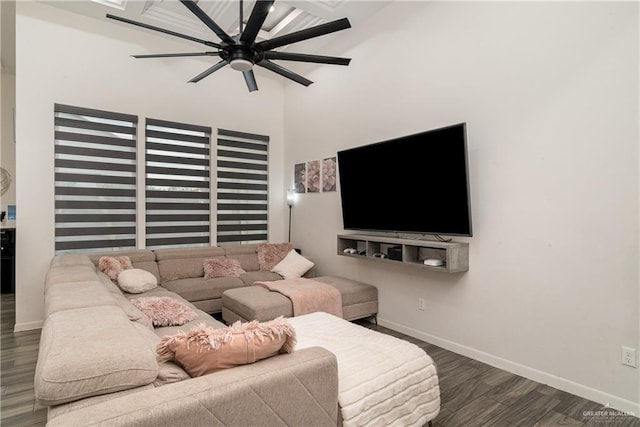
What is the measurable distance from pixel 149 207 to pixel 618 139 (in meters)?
4.87

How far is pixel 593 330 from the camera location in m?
2.41

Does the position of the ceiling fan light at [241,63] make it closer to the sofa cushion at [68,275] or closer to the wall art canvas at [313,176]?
the sofa cushion at [68,275]

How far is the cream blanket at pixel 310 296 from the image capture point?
3.43m

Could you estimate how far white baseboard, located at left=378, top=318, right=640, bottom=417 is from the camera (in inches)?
89.7

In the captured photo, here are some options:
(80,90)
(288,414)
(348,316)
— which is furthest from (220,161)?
(288,414)

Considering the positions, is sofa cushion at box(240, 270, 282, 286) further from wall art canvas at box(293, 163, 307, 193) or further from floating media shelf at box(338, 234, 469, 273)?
wall art canvas at box(293, 163, 307, 193)

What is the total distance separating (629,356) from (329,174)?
348 cm

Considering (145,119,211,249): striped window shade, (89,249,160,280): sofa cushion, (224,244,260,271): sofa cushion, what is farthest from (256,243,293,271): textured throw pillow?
(89,249,160,280): sofa cushion

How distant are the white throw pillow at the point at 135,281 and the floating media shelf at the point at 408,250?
2178 mm

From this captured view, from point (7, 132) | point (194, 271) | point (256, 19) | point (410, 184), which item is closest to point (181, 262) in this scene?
point (194, 271)

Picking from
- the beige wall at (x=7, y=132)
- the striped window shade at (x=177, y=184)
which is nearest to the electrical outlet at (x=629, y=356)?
the striped window shade at (x=177, y=184)

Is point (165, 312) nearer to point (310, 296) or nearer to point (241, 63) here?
point (310, 296)

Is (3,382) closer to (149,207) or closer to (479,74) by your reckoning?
(149,207)

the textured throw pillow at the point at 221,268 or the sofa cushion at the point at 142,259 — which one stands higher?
the sofa cushion at the point at 142,259
